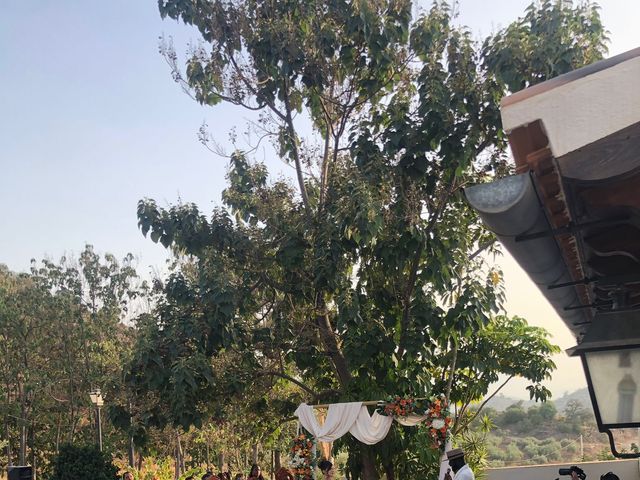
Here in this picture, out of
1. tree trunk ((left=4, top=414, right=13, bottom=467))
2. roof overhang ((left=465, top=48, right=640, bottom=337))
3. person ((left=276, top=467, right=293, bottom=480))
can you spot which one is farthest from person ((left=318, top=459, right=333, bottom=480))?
tree trunk ((left=4, top=414, right=13, bottom=467))

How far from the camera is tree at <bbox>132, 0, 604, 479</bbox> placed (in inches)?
459

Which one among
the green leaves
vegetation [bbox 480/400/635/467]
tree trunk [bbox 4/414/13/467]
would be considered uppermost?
the green leaves

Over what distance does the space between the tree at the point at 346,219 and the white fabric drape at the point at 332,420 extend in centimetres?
63

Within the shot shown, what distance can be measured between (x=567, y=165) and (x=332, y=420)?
11510 millimetres

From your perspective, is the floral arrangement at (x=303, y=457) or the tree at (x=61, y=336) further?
the tree at (x=61, y=336)

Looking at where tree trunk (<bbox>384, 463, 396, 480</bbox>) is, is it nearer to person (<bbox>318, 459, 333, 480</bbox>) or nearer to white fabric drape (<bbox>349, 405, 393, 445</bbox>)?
person (<bbox>318, 459, 333, 480</bbox>)

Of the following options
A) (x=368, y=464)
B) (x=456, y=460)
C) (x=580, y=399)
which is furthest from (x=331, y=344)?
(x=580, y=399)

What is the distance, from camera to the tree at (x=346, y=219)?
38.3ft

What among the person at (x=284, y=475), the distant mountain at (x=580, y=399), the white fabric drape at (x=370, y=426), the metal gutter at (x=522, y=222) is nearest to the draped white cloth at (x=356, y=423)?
the white fabric drape at (x=370, y=426)

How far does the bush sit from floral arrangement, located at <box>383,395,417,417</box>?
5632 millimetres

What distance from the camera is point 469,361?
13875 millimetres

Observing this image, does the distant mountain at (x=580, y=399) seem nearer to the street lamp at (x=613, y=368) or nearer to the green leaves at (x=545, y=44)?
the street lamp at (x=613, y=368)

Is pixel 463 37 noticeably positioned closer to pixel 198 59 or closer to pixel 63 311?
pixel 198 59

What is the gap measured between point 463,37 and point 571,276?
10.1 m
